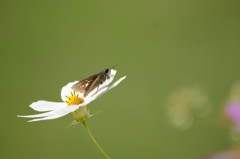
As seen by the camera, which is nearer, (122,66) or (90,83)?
(90,83)

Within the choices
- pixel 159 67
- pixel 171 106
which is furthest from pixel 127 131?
pixel 171 106

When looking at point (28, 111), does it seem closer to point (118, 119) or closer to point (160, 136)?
point (118, 119)

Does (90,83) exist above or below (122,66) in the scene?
below

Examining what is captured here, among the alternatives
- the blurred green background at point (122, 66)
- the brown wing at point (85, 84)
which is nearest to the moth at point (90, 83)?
the brown wing at point (85, 84)

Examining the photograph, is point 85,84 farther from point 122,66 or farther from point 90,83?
point 122,66

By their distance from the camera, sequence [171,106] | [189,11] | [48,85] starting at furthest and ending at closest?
[189,11] → [48,85] → [171,106]

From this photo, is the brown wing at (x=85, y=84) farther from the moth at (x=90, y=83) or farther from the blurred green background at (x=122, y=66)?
the blurred green background at (x=122, y=66)

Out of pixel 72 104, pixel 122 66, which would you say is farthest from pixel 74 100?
pixel 122 66
